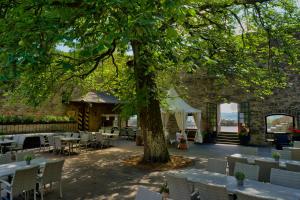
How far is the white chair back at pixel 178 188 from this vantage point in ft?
11.8

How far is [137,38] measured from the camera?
3.42 m

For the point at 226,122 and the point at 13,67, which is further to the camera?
the point at 226,122

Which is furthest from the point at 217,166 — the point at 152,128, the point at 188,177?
the point at 152,128

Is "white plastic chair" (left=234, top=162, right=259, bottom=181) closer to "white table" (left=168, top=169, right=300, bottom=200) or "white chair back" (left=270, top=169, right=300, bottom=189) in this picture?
"white chair back" (left=270, top=169, right=300, bottom=189)

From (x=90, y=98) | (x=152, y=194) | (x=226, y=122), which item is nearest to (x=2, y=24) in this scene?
(x=152, y=194)

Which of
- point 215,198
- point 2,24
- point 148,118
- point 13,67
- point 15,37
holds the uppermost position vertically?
point 2,24

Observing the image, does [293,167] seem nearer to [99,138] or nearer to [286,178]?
[286,178]

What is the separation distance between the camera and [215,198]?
3.25 meters

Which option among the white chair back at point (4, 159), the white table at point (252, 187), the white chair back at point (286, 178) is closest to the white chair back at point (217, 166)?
the white table at point (252, 187)

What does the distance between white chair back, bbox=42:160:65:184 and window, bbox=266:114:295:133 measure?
11668 millimetres

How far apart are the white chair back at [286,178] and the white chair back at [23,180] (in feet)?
13.4

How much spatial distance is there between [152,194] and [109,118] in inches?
635

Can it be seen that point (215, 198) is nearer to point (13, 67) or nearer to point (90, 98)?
point (13, 67)

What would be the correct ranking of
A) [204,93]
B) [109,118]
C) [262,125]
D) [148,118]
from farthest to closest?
[109,118]
[204,93]
[262,125]
[148,118]
